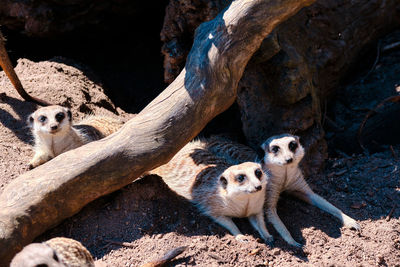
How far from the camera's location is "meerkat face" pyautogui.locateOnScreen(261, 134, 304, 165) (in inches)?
126

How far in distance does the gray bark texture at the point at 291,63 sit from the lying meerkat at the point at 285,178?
40cm

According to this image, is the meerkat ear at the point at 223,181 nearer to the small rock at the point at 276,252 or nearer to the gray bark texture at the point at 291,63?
the small rock at the point at 276,252

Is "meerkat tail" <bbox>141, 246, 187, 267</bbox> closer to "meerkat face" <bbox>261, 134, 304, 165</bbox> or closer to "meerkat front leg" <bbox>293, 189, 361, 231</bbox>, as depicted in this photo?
"meerkat face" <bbox>261, 134, 304, 165</bbox>

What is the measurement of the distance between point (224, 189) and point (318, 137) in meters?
1.15

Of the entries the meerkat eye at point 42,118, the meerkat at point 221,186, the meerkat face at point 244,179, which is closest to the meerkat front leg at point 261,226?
the meerkat at point 221,186

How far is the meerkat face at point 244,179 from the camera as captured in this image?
116 inches

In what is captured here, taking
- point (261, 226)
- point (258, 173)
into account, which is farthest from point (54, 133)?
point (261, 226)

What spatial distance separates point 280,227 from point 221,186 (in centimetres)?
51

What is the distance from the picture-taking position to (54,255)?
7.08 feet

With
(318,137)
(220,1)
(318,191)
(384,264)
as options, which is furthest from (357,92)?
(384,264)

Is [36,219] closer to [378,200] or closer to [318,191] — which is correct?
[318,191]

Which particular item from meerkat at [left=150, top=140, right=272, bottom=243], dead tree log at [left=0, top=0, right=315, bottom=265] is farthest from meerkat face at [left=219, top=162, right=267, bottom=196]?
dead tree log at [left=0, top=0, right=315, bottom=265]

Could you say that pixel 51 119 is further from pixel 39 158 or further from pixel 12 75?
pixel 12 75

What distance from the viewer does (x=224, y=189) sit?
3209 mm
